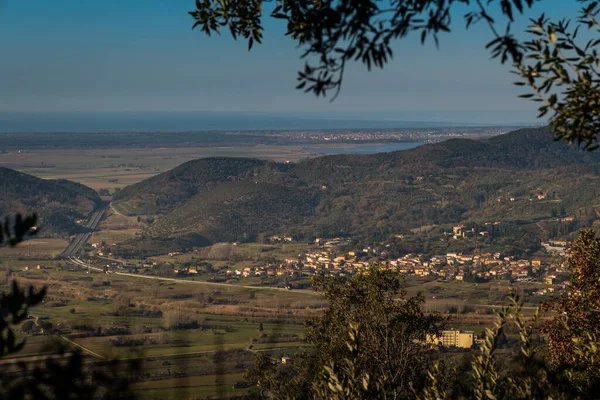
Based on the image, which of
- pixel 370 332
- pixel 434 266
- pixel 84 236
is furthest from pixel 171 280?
pixel 370 332

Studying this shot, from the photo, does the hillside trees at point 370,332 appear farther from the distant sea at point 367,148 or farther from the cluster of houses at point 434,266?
the distant sea at point 367,148

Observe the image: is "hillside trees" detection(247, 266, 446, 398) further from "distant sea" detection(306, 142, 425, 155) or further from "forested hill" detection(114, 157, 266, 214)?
"distant sea" detection(306, 142, 425, 155)

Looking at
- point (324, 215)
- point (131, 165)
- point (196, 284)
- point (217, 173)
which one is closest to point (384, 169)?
point (324, 215)

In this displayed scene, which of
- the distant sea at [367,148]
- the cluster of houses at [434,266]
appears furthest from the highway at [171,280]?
the distant sea at [367,148]

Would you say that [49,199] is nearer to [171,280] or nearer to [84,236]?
[84,236]

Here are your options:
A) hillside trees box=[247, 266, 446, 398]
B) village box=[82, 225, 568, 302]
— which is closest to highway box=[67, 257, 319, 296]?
village box=[82, 225, 568, 302]

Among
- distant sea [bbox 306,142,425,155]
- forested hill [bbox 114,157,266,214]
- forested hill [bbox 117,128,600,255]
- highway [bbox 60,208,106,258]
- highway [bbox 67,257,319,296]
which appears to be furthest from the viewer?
distant sea [bbox 306,142,425,155]
